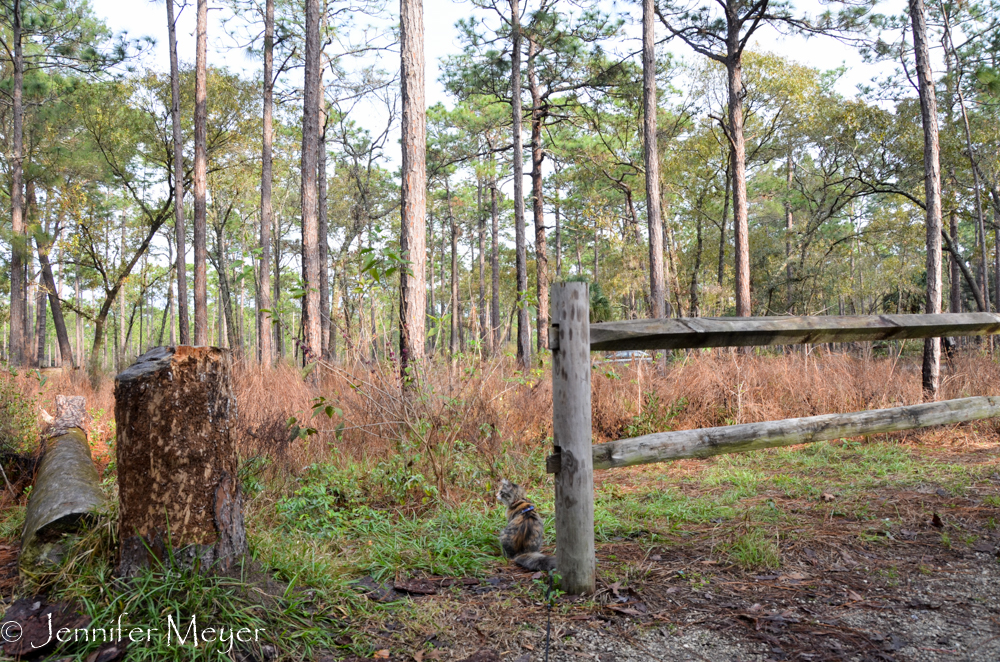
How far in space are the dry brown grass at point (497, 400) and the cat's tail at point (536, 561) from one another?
1.28 meters

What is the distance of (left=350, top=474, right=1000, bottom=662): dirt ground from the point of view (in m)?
2.12

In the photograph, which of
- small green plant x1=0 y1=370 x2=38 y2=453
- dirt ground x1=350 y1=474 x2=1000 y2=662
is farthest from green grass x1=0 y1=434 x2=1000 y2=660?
small green plant x1=0 y1=370 x2=38 y2=453

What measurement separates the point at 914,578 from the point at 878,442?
4104 millimetres

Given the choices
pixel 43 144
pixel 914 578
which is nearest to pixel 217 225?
pixel 43 144

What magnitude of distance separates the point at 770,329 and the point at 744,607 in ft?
4.62

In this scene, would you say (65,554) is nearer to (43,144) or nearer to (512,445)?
(512,445)

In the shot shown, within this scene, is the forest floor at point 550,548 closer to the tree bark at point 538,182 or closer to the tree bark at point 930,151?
the tree bark at point 930,151

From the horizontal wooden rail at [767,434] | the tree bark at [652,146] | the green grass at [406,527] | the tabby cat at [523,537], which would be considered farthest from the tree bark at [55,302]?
the horizontal wooden rail at [767,434]

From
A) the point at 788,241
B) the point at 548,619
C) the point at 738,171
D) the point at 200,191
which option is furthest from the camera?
the point at 788,241

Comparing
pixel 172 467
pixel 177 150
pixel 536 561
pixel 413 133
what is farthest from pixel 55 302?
pixel 536 561

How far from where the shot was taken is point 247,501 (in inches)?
136

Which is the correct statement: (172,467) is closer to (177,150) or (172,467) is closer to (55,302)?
(177,150)

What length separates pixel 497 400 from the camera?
5391 millimetres

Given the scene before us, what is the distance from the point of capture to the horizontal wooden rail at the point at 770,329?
269 centimetres
